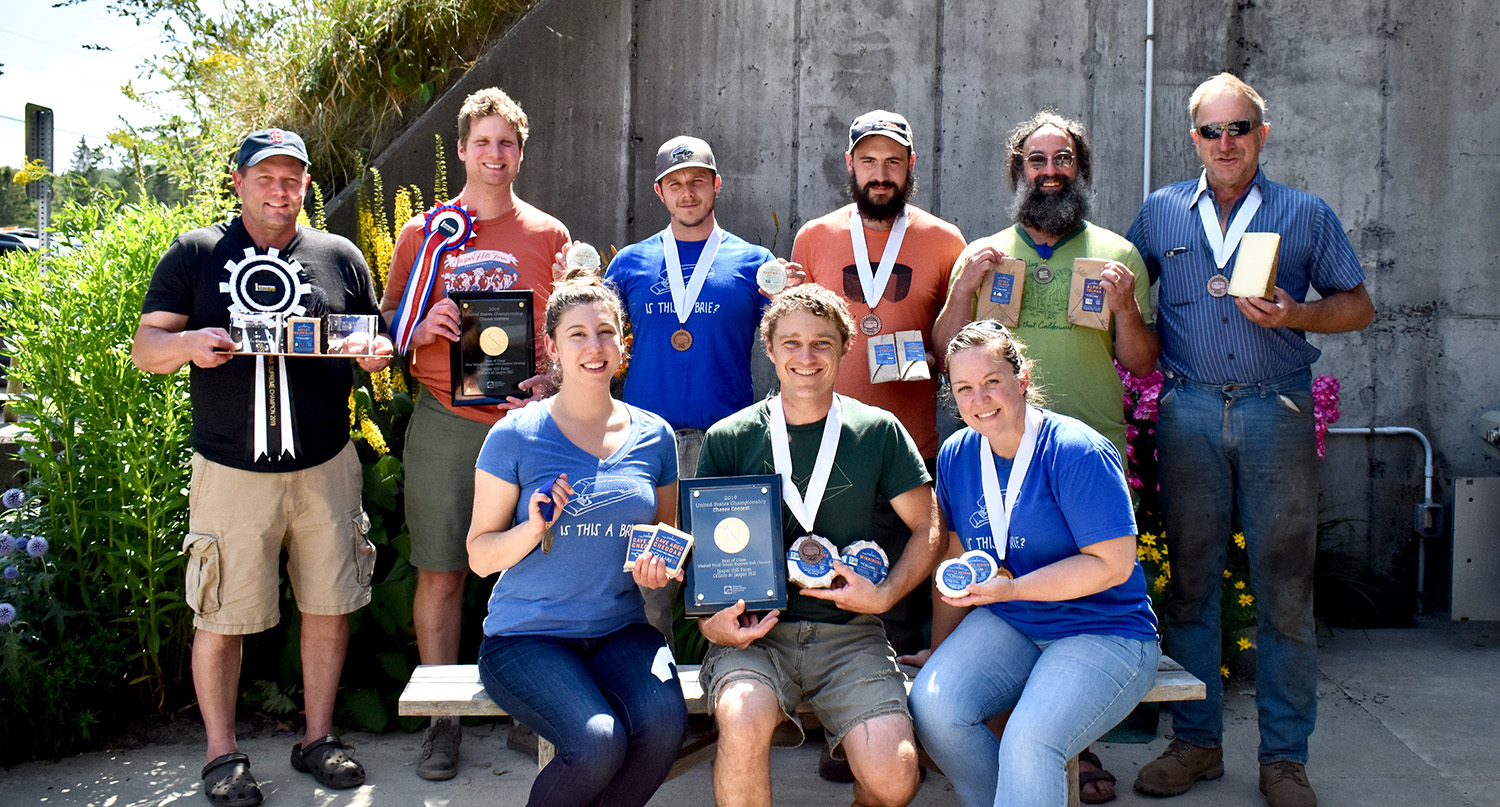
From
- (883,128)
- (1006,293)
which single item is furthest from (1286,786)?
(883,128)

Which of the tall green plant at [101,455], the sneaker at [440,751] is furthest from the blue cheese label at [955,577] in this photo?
the tall green plant at [101,455]

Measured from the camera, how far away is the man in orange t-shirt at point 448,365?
4.27m

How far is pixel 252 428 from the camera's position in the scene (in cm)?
388

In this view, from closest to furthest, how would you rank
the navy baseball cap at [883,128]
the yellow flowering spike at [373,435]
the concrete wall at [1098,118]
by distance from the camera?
the navy baseball cap at [883,128] → the yellow flowering spike at [373,435] → the concrete wall at [1098,118]

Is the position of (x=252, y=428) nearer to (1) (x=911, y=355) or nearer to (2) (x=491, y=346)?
(2) (x=491, y=346)

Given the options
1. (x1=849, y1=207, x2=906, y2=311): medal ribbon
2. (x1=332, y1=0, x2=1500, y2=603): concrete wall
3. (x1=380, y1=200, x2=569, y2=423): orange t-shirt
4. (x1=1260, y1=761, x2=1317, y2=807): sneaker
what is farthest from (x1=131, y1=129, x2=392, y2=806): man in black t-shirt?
(x1=1260, y1=761, x2=1317, y2=807): sneaker

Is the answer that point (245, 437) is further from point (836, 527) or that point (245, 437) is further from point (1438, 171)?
point (1438, 171)

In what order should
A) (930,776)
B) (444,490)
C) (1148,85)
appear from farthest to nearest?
1. (1148,85)
2. (444,490)
3. (930,776)

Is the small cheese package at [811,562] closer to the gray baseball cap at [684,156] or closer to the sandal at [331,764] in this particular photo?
the gray baseball cap at [684,156]

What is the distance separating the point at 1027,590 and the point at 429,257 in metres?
2.58

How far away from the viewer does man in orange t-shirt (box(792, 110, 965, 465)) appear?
4234mm

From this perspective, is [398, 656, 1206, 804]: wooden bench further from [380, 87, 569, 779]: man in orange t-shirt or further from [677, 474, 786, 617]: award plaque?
[380, 87, 569, 779]: man in orange t-shirt

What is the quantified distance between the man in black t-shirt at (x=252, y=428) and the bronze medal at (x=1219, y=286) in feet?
9.73

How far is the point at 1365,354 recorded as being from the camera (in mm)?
6402
